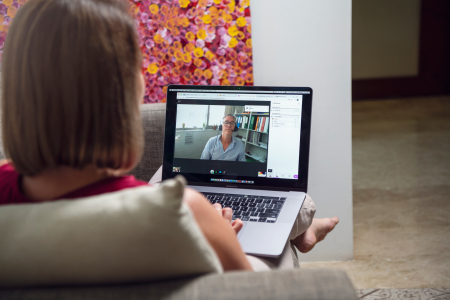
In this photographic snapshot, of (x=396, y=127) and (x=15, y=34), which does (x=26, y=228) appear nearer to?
(x=15, y=34)

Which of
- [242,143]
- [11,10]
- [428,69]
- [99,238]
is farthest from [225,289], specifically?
[428,69]

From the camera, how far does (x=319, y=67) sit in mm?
1878

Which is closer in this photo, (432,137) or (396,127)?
(432,137)

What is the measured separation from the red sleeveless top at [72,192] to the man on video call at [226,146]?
2.15 ft

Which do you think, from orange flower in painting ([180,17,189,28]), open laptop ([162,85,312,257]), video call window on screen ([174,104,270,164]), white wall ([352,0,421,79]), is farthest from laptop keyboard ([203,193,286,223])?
white wall ([352,0,421,79])

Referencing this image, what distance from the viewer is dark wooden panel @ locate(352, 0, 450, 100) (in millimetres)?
5781

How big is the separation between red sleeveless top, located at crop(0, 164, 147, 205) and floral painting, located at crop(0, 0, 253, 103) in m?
1.40

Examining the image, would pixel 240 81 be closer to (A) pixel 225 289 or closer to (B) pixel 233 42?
(B) pixel 233 42

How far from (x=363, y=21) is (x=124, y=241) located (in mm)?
5955

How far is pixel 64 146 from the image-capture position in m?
0.57

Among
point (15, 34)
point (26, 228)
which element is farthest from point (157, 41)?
point (26, 228)

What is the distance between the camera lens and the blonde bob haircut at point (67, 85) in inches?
21.3

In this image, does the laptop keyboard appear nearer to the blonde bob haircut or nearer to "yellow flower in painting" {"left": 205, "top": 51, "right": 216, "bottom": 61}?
the blonde bob haircut

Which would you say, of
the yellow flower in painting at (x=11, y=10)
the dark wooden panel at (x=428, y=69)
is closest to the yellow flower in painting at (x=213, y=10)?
the yellow flower in painting at (x=11, y=10)
